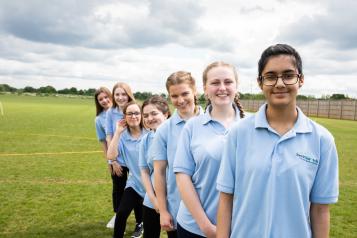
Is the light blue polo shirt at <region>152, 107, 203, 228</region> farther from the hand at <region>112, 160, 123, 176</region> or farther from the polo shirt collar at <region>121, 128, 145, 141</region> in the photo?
the hand at <region>112, 160, 123, 176</region>

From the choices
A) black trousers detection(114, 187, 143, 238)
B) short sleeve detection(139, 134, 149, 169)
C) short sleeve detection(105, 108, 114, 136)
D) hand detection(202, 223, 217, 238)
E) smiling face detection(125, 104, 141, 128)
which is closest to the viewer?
hand detection(202, 223, 217, 238)

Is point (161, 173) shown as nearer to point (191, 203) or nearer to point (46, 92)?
point (191, 203)

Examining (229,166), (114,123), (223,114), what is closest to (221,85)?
(223,114)

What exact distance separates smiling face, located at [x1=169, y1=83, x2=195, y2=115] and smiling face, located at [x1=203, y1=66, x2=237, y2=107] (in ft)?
1.65

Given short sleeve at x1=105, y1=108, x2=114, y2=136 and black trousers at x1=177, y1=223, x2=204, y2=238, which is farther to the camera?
short sleeve at x1=105, y1=108, x2=114, y2=136

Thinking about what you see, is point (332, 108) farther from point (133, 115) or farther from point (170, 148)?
point (170, 148)

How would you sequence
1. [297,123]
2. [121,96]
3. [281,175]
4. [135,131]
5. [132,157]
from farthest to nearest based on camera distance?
[121,96] → [135,131] → [132,157] → [297,123] → [281,175]

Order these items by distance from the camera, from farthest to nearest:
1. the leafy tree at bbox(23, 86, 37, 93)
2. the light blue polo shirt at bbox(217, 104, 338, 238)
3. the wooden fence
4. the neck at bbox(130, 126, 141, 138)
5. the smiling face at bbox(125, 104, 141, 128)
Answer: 1. the leafy tree at bbox(23, 86, 37, 93)
2. the wooden fence
3. the neck at bbox(130, 126, 141, 138)
4. the smiling face at bbox(125, 104, 141, 128)
5. the light blue polo shirt at bbox(217, 104, 338, 238)

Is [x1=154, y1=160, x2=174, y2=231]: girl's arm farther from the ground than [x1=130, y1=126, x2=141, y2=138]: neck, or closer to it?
closer to it

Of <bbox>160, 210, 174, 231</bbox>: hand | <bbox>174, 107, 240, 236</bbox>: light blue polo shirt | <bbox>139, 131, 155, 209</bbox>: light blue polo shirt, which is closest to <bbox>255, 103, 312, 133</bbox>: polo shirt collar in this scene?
<bbox>174, 107, 240, 236</bbox>: light blue polo shirt

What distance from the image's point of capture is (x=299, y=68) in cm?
206

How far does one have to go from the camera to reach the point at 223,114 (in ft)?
9.27

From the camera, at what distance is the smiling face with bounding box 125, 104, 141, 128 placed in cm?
511

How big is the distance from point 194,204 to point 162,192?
72 centimetres
